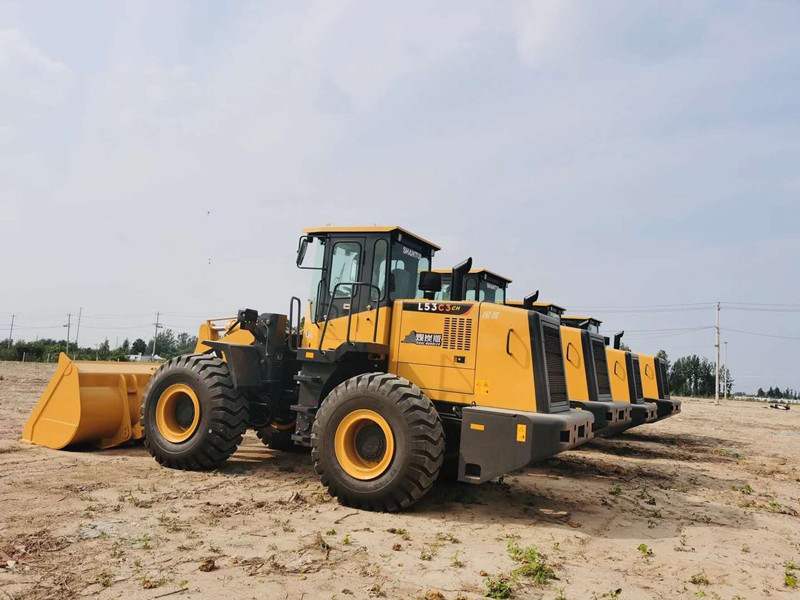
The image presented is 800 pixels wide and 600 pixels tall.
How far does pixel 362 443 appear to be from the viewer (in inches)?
267

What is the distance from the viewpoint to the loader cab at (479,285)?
1104cm

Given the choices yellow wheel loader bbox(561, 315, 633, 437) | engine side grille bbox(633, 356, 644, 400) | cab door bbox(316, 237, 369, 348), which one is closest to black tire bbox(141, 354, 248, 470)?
cab door bbox(316, 237, 369, 348)

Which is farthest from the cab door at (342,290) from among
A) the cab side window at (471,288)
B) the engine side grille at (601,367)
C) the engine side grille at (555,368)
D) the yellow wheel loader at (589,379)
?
the engine side grille at (601,367)

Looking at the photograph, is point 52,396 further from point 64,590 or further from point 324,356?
point 64,590

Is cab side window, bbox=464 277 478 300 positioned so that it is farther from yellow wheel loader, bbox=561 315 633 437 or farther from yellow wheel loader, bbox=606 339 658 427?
yellow wheel loader, bbox=606 339 658 427

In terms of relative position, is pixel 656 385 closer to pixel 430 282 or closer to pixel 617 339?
pixel 617 339

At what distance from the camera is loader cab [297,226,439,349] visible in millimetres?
7641

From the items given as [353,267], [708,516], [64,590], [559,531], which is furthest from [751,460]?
[64,590]

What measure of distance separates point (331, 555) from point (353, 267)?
384cm

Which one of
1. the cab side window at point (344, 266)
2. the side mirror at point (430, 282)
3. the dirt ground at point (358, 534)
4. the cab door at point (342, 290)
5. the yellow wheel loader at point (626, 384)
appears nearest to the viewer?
the dirt ground at point (358, 534)

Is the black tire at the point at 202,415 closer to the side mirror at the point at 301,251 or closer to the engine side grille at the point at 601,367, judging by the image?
the side mirror at the point at 301,251

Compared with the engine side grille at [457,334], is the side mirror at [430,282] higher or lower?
higher

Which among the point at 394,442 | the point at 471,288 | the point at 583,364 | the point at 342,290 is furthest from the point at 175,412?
the point at 583,364

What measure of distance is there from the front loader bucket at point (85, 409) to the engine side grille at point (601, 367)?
769 cm
